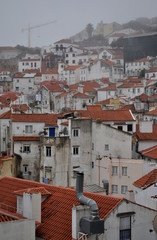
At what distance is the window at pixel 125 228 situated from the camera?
45.3ft

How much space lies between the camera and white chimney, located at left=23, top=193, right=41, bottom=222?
14.2 meters

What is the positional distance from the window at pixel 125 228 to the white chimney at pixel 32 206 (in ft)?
6.77

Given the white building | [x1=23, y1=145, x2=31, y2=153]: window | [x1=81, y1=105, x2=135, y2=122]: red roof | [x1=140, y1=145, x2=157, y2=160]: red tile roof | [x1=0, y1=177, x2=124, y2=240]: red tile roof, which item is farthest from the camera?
the white building

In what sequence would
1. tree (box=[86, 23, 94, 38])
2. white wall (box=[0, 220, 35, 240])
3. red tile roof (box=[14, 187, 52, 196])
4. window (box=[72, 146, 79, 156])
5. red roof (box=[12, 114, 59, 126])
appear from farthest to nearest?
tree (box=[86, 23, 94, 38]) → red roof (box=[12, 114, 59, 126]) → window (box=[72, 146, 79, 156]) → red tile roof (box=[14, 187, 52, 196]) → white wall (box=[0, 220, 35, 240])

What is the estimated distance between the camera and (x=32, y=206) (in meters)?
14.2

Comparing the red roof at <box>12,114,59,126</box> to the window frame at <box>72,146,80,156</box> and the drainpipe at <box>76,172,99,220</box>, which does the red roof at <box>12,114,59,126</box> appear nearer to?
the window frame at <box>72,146,80,156</box>

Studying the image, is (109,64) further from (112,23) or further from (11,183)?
(112,23)

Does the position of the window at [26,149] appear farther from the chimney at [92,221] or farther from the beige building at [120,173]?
the chimney at [92,221]

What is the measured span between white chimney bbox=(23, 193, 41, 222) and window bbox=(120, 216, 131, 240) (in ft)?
6.77

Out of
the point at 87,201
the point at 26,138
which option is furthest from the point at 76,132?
the point at 87,201

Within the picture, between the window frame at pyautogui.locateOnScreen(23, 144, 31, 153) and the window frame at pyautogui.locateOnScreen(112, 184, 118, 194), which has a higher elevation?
the window frame at pyautogui.locateOnScreen(23, 144, 31, 153)

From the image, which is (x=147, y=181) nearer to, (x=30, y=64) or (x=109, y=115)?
(x=109, y=115)

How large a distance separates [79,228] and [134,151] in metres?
21.4

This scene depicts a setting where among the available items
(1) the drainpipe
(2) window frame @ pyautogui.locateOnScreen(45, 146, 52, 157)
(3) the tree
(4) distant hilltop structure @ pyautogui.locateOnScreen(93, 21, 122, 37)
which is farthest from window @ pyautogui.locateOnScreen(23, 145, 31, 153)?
(4) distant hilltop structure @ pyautogui.locateOnScreen(93, 21, 122, 37)
